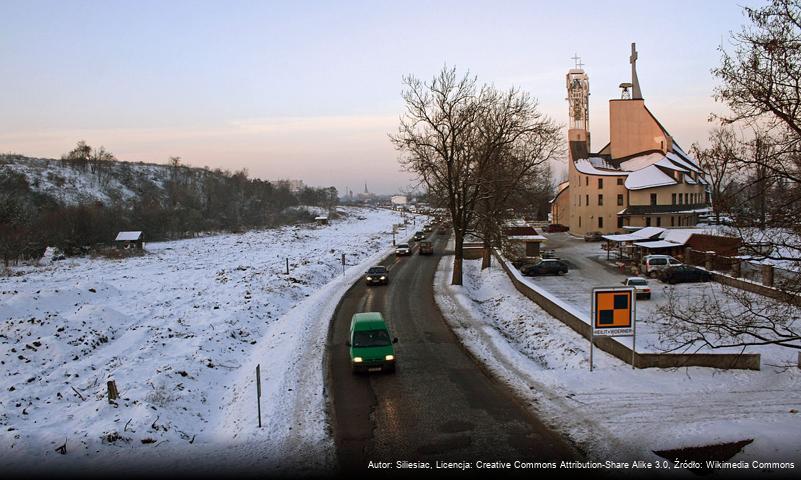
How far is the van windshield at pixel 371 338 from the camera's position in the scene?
1653 centimetres

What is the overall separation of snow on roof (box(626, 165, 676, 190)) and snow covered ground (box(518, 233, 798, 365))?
10.7 m

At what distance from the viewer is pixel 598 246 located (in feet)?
195

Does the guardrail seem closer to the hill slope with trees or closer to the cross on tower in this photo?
the hill slope with trees

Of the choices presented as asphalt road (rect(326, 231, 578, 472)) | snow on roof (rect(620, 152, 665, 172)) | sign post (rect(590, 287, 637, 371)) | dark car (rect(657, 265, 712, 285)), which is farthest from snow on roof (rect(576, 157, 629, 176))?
sign post (rect(590, 287, 637, 371))

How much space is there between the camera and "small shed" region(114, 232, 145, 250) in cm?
6356

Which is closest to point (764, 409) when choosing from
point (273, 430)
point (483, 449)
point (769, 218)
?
point (769, 218)

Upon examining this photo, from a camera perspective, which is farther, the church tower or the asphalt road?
the church tower

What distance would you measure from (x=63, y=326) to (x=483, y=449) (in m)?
19.6

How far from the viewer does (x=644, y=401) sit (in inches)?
504

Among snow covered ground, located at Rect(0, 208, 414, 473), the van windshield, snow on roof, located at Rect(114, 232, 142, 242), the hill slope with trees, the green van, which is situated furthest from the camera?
snow on roof, located at Rect(114, 232, 142, 242)

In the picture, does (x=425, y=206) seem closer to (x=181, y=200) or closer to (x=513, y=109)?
(x=513, y=109)

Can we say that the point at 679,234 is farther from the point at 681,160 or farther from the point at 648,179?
the point at 681,160

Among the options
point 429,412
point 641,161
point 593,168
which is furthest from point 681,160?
point 429,412

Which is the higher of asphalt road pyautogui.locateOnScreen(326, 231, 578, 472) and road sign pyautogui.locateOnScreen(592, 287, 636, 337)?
road sign pyautogui.locateOnScreen(592, 287, 636, 337)
